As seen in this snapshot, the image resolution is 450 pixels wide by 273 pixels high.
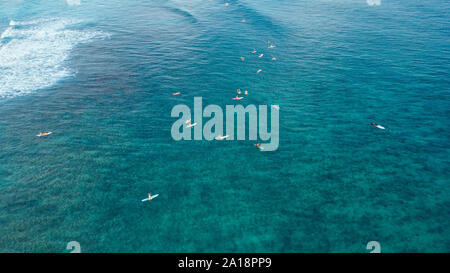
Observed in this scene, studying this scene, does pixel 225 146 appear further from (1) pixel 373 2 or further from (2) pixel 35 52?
(1) pixel 373 2

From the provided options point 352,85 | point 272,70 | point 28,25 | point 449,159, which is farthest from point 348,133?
point 28,25

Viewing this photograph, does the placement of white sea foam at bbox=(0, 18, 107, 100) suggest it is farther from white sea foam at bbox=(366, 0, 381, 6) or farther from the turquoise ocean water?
white sea foam at bbox=(366, 0, 381, 6)

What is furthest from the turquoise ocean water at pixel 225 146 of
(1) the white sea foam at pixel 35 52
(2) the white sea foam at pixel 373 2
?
(2) the white sea foam at pixel 373 2

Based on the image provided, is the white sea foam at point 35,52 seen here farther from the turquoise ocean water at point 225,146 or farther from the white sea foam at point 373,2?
the white sea foam at point 373,2

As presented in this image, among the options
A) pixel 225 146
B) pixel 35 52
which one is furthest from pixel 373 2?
pixel 35 52

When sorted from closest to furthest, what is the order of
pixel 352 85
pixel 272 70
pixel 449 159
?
1. pixel 449 159
2. pixel 352 85
3. pixel 272 70

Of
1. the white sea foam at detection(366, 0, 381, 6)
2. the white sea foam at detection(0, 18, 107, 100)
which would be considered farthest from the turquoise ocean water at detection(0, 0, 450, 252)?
the white sea foam at detection(366, 0, 381, 6)
